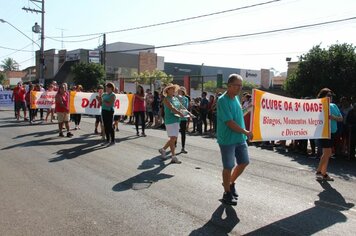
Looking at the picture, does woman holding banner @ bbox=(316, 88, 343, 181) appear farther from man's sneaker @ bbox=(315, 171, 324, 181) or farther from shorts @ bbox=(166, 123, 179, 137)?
shorts @ bbox=(166, 123, 179, 137)

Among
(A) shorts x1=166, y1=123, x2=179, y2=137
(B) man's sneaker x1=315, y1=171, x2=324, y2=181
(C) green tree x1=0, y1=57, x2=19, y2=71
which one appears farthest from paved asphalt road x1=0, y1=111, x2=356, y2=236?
(C) green tree x1=0, y1=57, x2=19, y2=71

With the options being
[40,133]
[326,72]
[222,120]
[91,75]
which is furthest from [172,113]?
[91,75]

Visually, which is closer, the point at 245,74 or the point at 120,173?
the point at 120,173

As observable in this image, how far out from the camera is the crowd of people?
6.17 meters

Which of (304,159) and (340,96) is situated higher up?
(340,96)

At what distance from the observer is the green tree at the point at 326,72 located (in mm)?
13438

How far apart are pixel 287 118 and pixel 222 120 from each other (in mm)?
2330

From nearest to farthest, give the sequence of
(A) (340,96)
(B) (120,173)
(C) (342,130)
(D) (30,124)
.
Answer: (B) (120,173) < (C) (342,130) < (A) (340,96) < (D) (30,124)

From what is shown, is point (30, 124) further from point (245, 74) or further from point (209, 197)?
point (245, 74)

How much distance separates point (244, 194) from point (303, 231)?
1.81m

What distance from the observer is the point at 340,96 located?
1352cm

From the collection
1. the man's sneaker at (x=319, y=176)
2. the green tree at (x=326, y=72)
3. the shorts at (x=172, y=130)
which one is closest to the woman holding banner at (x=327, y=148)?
the man's sneaker at (x=319, y=176)

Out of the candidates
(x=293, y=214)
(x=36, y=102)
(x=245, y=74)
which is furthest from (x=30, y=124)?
(x=245, y=74)

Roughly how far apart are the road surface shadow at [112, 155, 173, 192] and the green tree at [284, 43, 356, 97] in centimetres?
673
